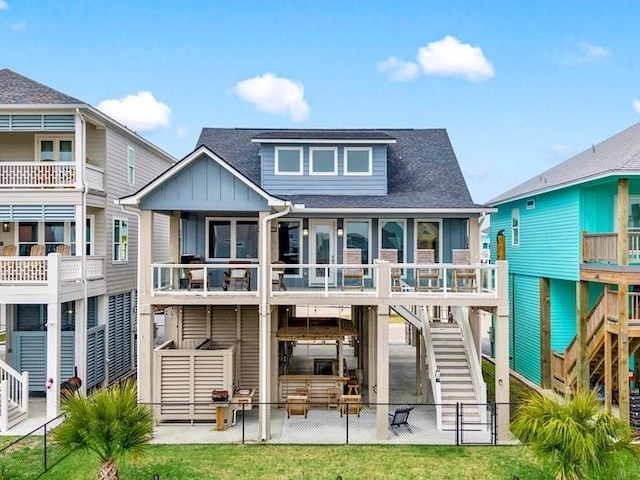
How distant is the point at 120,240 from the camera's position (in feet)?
64.3

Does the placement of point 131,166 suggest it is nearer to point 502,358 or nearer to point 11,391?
point 11,391

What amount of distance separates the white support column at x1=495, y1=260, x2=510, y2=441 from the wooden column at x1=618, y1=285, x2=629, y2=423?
108 inches

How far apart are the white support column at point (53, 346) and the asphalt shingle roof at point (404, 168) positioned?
19.2 ft

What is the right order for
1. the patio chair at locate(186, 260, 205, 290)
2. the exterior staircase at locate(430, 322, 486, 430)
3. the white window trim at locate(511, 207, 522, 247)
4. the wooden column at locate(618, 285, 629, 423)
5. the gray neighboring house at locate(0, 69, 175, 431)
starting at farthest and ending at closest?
the white window trim at locate(511, 207, 522, 247) < the patio chair at locate(186, 260, 205, 290) < the gray neighboring house at locate(0, 69, 175, 431) < the exterior staircase at locate(430, 322, 486, 430) < the wooden column at locate(618, 285, 629, 423)

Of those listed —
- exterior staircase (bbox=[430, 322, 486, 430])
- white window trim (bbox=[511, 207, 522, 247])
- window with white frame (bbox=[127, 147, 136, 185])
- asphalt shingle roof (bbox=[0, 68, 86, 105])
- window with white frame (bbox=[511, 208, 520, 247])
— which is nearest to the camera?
exterior staircase (bbox=[430, 322, 486, 430])

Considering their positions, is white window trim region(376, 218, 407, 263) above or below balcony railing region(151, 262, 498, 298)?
above

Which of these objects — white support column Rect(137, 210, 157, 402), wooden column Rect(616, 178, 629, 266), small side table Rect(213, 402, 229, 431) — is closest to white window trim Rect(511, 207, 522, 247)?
wooden column Rect(616, 178, 629, 266)

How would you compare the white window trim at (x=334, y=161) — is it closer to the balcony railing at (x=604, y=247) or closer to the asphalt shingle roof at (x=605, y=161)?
the asphalt shingle roof at (x=605, y=161)

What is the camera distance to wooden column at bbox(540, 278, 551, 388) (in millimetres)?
18641

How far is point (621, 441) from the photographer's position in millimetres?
9250

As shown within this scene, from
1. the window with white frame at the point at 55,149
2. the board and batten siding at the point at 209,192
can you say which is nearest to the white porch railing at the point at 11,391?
the board and batten siding at the point at 209,192

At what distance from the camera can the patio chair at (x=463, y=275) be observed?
585 inches

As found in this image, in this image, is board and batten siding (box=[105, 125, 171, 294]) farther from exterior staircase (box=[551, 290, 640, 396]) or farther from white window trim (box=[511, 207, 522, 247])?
white window trim (box=[511, 207, 522, 247])

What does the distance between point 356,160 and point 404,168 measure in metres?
2.19
